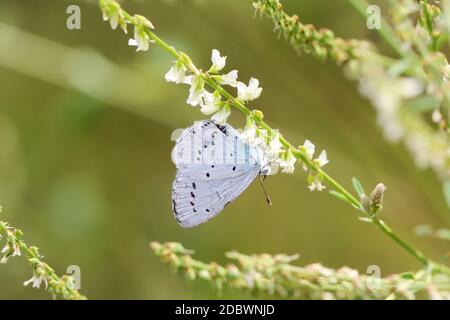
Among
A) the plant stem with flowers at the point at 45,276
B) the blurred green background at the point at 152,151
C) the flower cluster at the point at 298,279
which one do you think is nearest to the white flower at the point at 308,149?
the flower cluster at the point at 298,279

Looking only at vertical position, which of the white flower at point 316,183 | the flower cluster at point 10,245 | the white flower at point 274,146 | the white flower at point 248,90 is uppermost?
the white flower at point 248,90

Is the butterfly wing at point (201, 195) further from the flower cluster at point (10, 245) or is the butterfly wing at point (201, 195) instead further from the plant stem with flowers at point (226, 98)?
the flower cluster at point (10, 245)

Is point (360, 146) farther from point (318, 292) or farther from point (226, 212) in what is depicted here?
point (318, 292)

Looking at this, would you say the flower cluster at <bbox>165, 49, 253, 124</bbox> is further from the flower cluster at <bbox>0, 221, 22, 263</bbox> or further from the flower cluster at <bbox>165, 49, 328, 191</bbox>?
the flower cluster at <bbox>0, 221, 22, 263</bbox>

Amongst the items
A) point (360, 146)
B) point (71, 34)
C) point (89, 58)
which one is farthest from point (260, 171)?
point (71, 34)

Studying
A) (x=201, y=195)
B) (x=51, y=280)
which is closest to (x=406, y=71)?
(x=201, y=195)

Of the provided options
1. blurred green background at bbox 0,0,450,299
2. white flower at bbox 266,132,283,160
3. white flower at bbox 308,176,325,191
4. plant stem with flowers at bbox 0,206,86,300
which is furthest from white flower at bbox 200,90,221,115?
blurred green background at bbox 0,0,450,299

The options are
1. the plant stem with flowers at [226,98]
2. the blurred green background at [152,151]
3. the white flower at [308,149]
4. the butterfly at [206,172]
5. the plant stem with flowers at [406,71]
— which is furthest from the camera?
the blurred green background at [152,151]

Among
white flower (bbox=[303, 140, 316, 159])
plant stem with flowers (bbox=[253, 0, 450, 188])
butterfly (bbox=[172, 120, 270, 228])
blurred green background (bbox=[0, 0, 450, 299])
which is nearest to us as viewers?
plant stem with flowers (bbox=[253, 0, 450, 188])

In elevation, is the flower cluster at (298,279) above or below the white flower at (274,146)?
below
